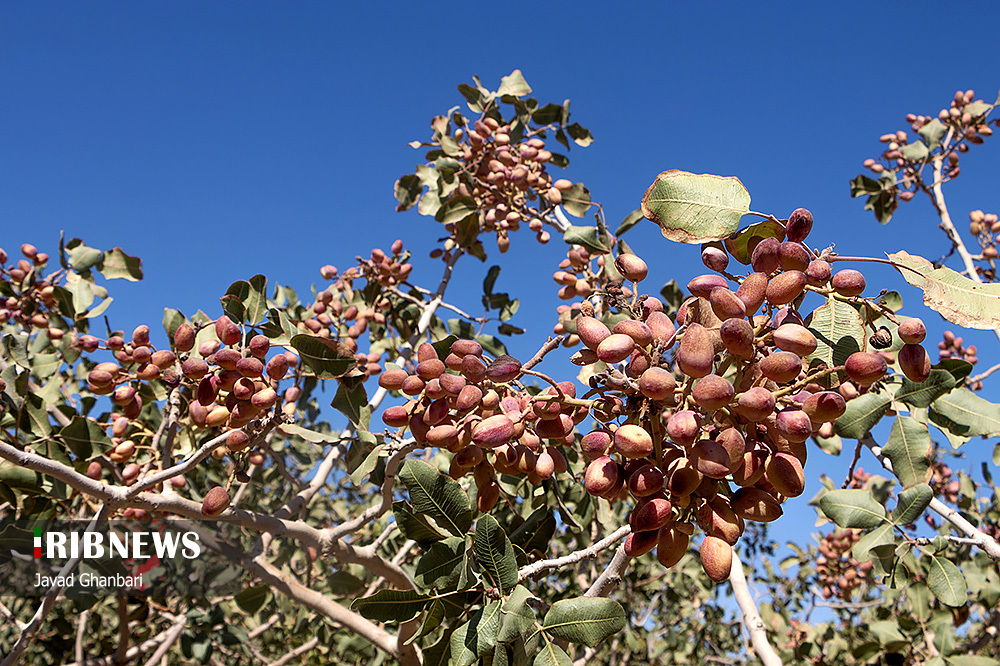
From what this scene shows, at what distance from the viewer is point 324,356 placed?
4.03 feet

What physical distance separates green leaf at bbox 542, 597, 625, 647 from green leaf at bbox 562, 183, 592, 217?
168 cm

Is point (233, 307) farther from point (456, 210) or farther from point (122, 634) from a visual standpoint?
point (122, 634)

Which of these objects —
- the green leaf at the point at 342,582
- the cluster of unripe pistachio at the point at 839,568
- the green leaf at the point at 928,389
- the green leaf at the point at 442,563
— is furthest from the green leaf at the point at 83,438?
the cluster of unripe pistachio at the point at 839,568

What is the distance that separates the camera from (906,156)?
Answer: 110 inches

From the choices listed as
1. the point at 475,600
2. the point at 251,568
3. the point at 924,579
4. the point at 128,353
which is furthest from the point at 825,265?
the point at 924,579

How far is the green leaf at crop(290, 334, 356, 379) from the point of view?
3.91 ft

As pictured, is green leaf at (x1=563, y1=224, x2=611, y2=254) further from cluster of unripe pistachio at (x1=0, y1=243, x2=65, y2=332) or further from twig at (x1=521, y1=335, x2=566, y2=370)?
cluster of unripe pistachio at (x1=0, y1=243, x2=65, y2=332)

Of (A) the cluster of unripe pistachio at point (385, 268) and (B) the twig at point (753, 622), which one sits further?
(A) the cluster of unripe pistachio at point (385, 268)

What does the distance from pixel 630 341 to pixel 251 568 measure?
1356 mm

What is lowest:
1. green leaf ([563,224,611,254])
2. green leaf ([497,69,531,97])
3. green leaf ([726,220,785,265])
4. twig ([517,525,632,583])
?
twig ([517,525,632,583])

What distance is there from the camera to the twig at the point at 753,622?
145 centimetres

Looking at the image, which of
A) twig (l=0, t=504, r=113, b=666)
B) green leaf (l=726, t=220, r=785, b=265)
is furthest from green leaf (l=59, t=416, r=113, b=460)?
green leaf (l=726, t=220, r=785, b=265)

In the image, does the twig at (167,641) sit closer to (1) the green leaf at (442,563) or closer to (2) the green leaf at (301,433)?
(2) the green leaf at (301,433)

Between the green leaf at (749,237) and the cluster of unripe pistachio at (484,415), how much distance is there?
1.05ft
